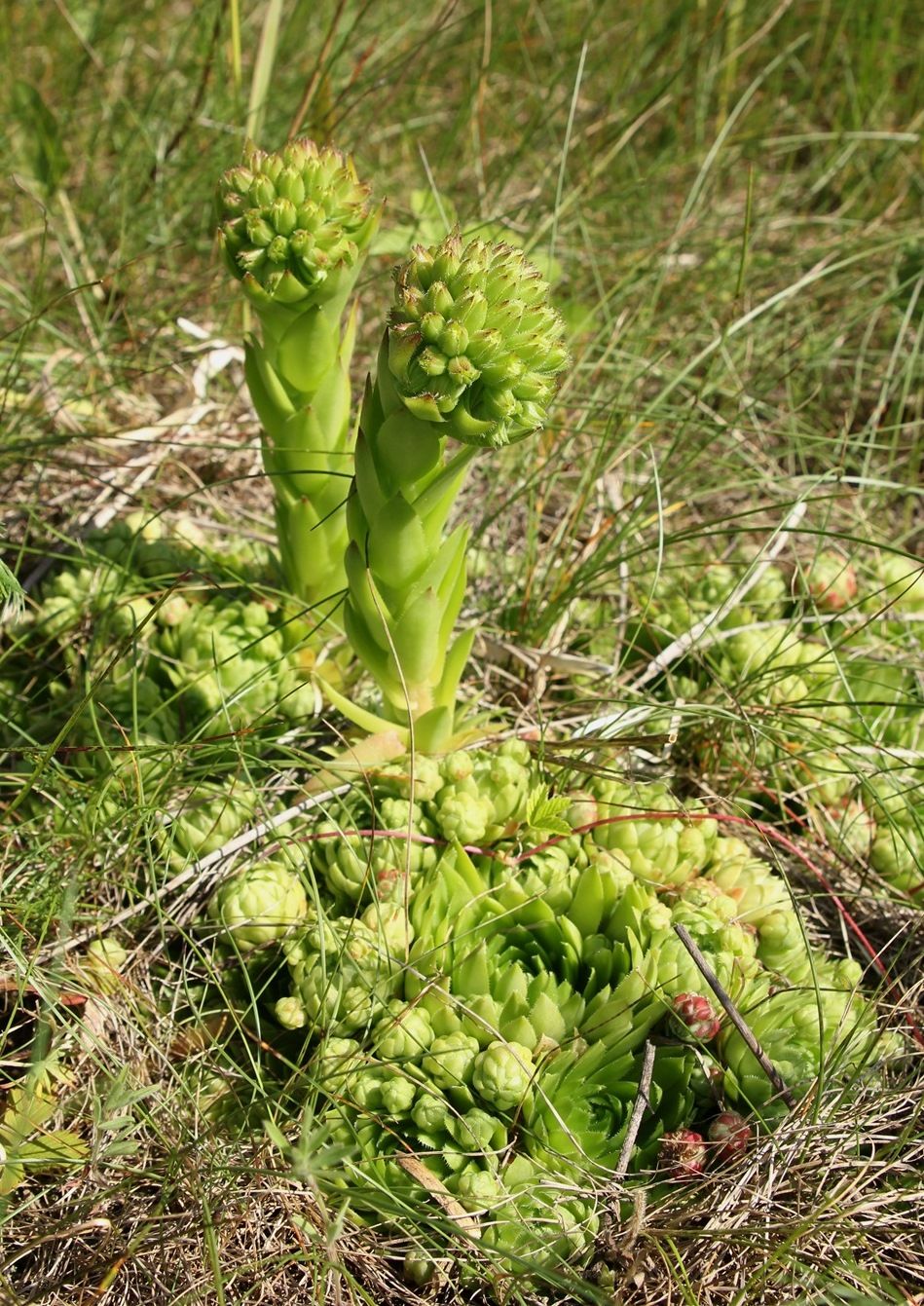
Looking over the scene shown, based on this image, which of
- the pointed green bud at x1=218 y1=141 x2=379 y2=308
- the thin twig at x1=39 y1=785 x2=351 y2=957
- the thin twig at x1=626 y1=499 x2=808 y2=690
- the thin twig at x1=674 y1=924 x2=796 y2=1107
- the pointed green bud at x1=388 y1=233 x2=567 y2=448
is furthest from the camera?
the thin twig at x1=626 y1=499 x2=808 y2=690

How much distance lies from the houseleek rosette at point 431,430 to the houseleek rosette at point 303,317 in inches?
8.3

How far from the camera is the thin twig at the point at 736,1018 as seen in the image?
1820 mm

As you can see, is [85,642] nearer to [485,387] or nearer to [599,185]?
[485,387]

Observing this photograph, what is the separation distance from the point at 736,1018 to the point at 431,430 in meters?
1.09

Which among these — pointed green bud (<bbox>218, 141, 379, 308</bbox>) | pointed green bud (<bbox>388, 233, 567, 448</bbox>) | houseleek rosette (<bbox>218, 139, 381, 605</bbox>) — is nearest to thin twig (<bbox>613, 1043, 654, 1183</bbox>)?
pointed green bud (<bbox>388, 233, 567, 448</bbox>)

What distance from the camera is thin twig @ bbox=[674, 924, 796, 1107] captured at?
1.82m

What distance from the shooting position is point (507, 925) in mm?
2074

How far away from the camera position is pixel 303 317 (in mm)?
2094

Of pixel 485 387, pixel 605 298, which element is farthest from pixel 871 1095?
pixel 605 298

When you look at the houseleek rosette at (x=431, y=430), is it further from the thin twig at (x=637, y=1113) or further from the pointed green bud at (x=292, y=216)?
the thin twig at (x=637, y=1113)

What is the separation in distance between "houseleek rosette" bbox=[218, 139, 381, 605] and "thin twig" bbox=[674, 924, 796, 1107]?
1029 millimetres

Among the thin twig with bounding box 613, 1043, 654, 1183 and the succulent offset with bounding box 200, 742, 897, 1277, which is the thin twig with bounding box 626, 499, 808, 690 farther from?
the thin twig with bounding box 613, 1043, 654, 1183

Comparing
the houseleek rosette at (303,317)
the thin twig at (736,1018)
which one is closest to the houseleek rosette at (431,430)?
the houseleek rosette at (303,317)

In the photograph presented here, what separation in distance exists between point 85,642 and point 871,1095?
1.84m
